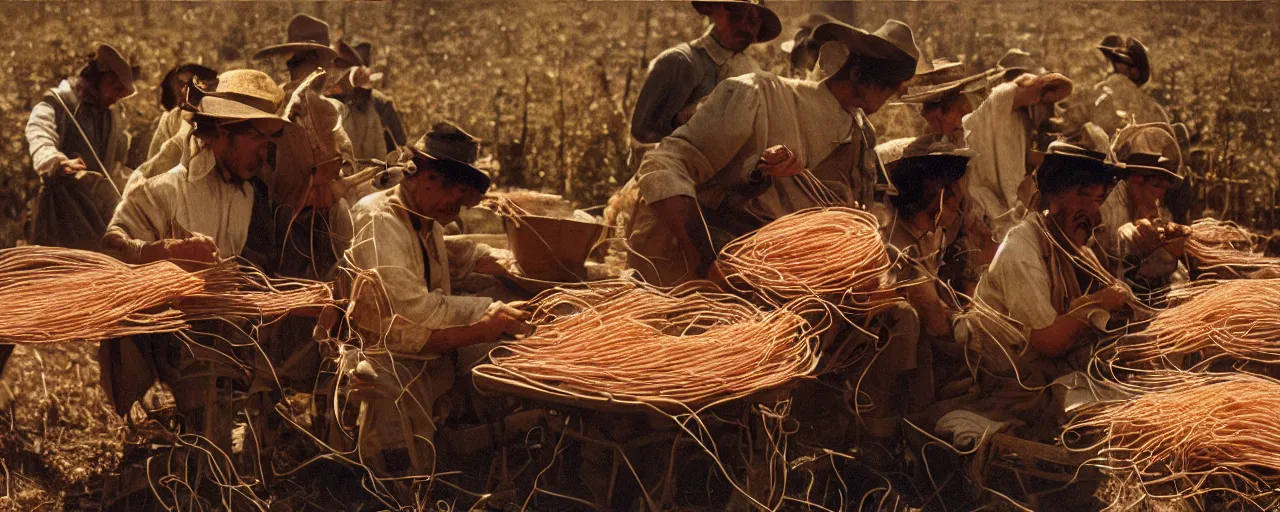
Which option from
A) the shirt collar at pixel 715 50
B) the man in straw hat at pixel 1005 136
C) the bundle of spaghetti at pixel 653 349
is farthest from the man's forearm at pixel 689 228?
the man in straw hat at pixel 1005 136

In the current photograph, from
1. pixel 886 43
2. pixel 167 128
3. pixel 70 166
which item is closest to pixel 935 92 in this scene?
pixel 886 43

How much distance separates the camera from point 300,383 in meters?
6.91

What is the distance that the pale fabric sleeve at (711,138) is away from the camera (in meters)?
6.62

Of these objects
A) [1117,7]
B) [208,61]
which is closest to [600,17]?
[208,61]

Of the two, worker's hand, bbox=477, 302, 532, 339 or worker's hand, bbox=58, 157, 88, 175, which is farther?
worker's hand, bbox=58, 157, 88, 175

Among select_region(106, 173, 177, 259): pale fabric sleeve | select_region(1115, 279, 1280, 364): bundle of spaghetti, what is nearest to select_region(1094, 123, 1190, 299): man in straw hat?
select_region(1115, 279, 1280, 364): bundle of spaghetti

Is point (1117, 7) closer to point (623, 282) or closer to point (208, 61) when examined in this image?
point (208, 61)

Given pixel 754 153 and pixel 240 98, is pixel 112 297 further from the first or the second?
pixel 754 153

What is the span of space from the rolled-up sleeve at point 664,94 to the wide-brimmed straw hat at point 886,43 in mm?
1435

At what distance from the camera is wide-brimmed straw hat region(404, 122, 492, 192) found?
244 inches

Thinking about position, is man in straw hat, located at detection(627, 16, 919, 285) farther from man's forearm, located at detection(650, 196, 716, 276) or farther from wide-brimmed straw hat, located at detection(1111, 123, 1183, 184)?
wide-brimmed straw hat, located at detection(1111, 123, 1183, 184)

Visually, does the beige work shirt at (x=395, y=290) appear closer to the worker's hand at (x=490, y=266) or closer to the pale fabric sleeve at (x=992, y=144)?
the worker's hand at (x=490, y=266)

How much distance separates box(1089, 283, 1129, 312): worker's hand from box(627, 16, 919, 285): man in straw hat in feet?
3.56

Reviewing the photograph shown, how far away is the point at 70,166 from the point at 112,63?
69 cm
